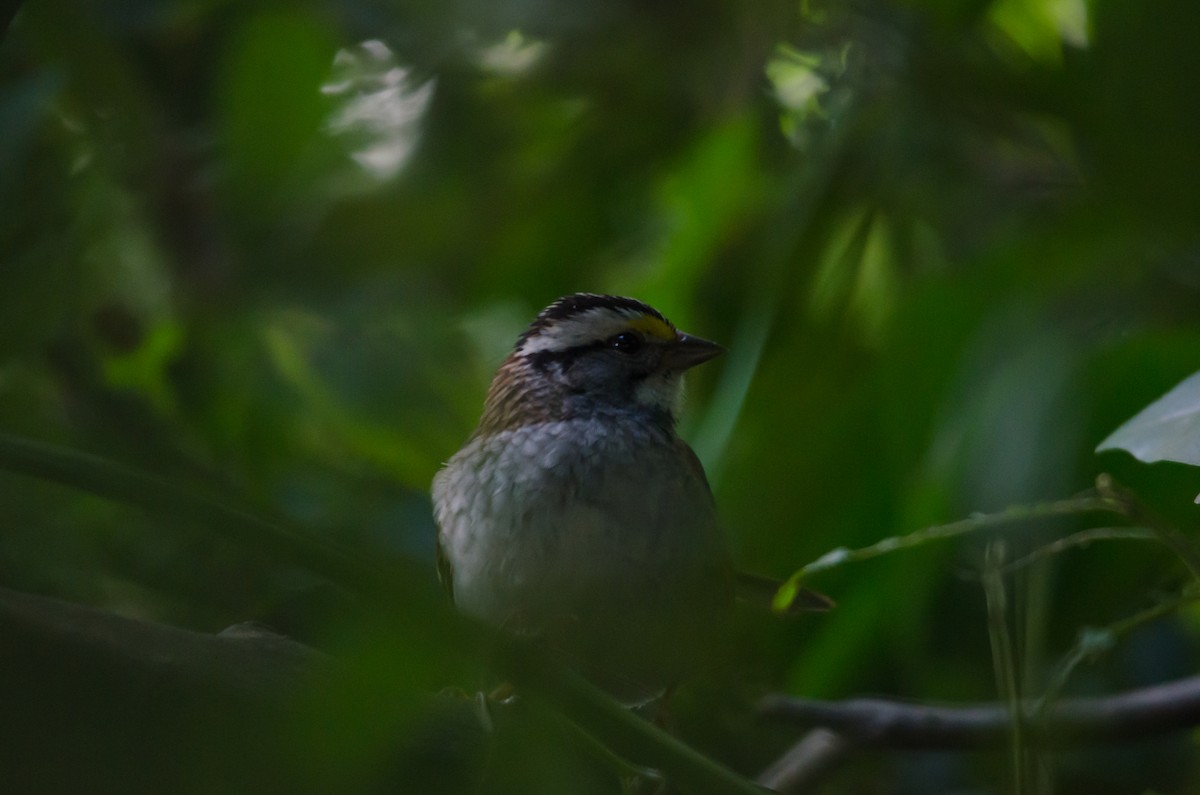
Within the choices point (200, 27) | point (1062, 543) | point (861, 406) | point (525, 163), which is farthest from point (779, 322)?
point (200, 27)

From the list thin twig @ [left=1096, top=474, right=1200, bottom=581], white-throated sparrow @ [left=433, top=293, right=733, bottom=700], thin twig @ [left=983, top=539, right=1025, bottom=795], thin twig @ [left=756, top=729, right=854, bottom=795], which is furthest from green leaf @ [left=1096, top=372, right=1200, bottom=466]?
thin twig @ [left=756, top=729, right=854, bottom=795]

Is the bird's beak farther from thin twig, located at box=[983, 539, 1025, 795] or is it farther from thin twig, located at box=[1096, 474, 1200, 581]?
thin twig, located at box=[1096, 474, 1200, 581]

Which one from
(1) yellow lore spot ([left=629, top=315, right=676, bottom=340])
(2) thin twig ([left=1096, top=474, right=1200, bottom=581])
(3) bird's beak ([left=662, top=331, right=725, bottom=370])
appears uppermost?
(2) thin twig ([left=1096, top=474, right=1200, bottom=581])

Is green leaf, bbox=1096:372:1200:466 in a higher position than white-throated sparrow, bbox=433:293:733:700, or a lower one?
higher

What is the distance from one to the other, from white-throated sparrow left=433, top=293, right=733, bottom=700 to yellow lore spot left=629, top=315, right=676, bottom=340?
0.37 ft

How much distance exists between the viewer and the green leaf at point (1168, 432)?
1.25 metres

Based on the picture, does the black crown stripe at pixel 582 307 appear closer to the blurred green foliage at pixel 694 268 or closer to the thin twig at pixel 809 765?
the blurred green foliage at pixel 694 268

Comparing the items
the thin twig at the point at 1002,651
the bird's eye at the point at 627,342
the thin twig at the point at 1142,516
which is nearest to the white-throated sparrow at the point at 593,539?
the bird's eye at the point at 627,342

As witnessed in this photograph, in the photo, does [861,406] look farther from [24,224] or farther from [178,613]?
[24,224]

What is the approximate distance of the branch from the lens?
2096 millimetres

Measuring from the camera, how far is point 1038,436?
187 cm

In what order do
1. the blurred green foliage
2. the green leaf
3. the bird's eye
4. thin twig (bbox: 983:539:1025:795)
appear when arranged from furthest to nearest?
the bird's eye, the blurred green foliage, thin twig (bbox: 983:539:1025:795), the green leaf

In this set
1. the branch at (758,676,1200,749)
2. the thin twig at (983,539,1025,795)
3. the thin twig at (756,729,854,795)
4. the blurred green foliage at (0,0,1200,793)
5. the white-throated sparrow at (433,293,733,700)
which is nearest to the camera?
the thin twig at (983,539,1025,795)

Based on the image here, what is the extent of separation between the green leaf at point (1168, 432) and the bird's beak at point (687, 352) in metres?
1.10
